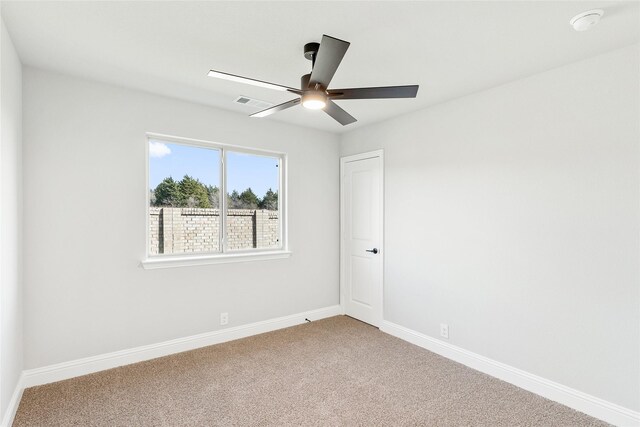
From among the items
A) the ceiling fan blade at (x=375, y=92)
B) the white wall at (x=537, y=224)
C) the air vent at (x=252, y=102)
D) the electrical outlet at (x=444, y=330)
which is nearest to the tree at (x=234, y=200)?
the air vent at (x=252, y=102)

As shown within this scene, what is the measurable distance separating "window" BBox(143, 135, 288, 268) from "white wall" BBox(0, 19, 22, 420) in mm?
945

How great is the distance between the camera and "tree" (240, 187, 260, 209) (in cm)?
386

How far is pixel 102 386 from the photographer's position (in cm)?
262

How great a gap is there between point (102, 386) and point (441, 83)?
145 inches

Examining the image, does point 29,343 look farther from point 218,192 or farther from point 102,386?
point 218,192

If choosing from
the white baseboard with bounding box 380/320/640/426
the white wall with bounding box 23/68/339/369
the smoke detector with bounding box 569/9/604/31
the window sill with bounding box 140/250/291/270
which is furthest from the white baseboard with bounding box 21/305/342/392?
the smoke detector with bounding box 569/9/604/31

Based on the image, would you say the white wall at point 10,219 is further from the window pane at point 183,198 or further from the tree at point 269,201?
the tree at point 269,201

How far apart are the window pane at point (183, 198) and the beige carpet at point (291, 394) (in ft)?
3.59

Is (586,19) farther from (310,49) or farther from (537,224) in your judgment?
(310,49)

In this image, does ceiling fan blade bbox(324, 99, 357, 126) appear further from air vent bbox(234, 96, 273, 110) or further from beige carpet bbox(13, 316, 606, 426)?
beige carpet bbox(13, 316, 606, 426)

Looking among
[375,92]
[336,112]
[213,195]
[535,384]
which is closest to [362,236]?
[213,195]

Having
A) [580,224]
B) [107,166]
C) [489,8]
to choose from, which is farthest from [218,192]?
[580,224]

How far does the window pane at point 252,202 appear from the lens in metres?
3.76

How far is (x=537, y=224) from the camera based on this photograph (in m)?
2.62
